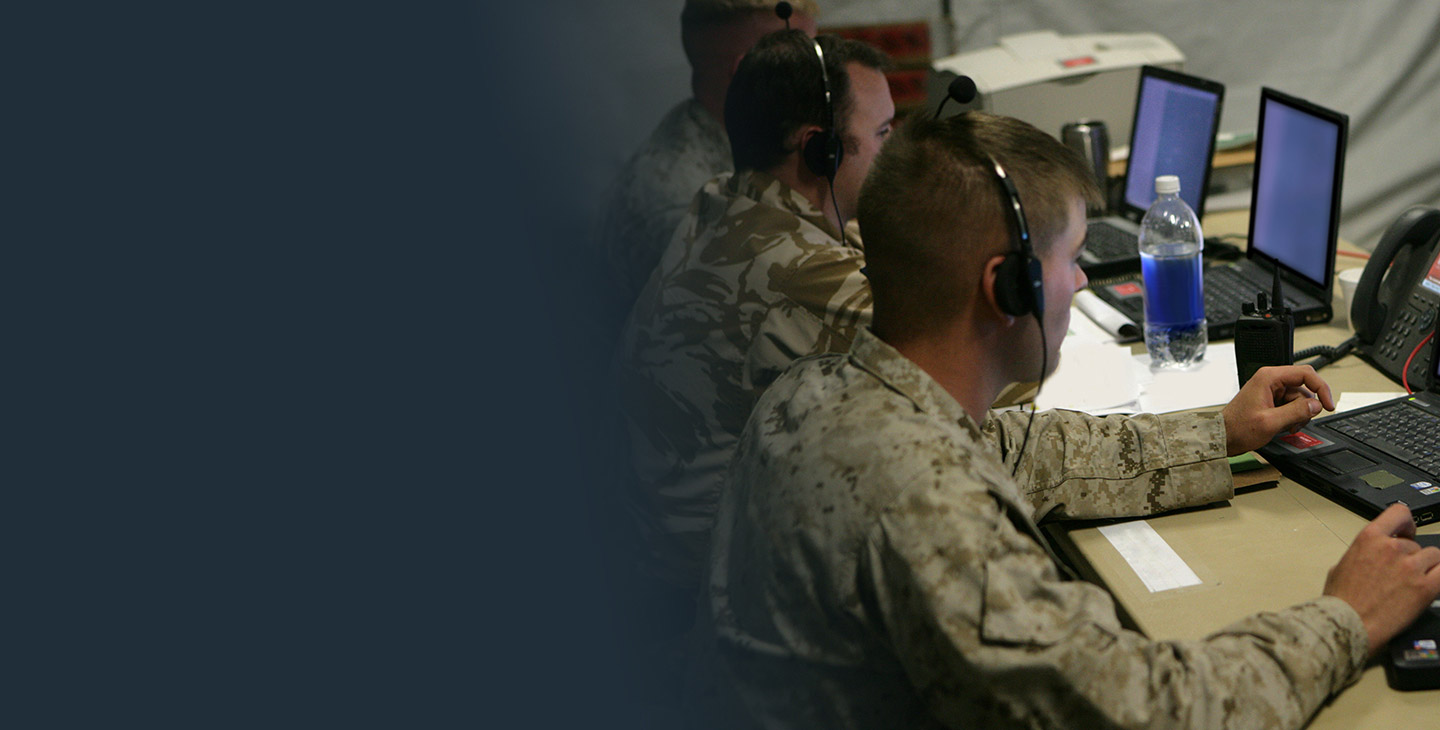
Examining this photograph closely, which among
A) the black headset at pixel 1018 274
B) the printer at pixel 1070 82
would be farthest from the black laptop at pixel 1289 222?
the black headset at pixel 1018 274

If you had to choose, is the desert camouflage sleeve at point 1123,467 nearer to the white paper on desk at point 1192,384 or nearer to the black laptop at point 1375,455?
the black laptop at point 1375,455

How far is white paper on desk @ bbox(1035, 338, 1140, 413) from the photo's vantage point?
4.94ft

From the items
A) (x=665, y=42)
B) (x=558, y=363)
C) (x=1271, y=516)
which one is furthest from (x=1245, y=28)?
(x=558, y=363)

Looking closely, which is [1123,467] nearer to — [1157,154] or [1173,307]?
[1173,307]

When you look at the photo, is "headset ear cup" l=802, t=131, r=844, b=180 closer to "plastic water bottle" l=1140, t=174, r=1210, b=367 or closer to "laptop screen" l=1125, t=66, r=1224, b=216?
"plastic water bottle" l=1140, t=174, r=1210, b=367

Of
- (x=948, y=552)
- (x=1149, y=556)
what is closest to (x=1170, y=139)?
(x=1149, y=556)

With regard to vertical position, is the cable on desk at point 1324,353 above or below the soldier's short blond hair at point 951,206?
below

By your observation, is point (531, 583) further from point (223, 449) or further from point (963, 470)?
point (963, 470)

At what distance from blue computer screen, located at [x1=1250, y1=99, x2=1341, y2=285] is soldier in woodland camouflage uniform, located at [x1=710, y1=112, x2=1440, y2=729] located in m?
0.90

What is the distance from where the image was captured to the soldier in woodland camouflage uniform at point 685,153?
2.28 metres

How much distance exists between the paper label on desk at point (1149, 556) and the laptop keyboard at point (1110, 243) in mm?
1118

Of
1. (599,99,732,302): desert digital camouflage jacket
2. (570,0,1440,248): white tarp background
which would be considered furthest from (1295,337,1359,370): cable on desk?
(570,0,1440,248): white tarp background

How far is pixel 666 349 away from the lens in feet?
4.83

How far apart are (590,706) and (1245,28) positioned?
3.43 metres
